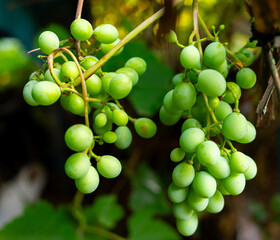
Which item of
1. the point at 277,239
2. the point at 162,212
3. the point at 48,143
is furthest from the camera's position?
the point at 48,143

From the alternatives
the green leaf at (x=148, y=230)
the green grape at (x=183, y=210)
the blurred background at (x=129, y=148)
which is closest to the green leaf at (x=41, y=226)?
the blurred background at (x=129, y=148)

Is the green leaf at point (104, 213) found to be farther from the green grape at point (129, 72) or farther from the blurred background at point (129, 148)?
the green grape at point (129, 72)

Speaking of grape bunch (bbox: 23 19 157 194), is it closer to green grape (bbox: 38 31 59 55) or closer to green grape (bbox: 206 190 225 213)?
green grape (bbox: 38 31 59 55)

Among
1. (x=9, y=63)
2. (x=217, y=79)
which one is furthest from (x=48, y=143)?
(x=217, y=79)

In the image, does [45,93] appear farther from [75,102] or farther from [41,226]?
[41,226]

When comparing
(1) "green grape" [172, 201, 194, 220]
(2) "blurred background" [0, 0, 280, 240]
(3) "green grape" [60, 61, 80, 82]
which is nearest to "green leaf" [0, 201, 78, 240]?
(2) "blurred background" [0, 0, 280, 240]

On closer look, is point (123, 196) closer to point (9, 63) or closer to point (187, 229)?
point (187, 229)
